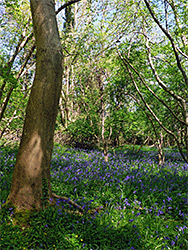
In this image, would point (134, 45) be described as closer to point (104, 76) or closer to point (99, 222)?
point (104, 76)

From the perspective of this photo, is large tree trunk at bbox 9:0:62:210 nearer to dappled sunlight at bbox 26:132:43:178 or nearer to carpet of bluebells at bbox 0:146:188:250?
dappled sunlight at bbox 26:132:43:178

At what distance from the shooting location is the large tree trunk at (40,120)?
2797 mm

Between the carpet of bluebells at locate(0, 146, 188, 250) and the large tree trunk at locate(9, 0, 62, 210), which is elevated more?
the large tree trunk at locate(9, 0, 62, 210)

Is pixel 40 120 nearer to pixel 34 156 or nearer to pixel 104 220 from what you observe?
pixel 34 156

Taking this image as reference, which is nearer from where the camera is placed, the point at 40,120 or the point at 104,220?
the point at 40,120

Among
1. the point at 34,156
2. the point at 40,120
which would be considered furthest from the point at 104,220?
the point at 40,120

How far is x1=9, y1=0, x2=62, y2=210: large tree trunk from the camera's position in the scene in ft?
9.18

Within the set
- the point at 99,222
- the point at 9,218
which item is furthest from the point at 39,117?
the point at 99,222

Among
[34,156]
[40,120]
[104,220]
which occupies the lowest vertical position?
[104,220]

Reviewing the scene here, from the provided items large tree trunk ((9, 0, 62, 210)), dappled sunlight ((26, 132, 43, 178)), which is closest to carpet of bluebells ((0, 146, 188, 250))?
large tree trunk ((9, 0, 62, 210))

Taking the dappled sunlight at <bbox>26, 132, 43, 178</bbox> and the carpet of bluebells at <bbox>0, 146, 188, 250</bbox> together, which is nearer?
the carpet of bluebells at <bbox>0, 146, 188, 250</bbox>

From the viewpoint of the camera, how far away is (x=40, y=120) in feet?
9.35

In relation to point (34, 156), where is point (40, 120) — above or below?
above

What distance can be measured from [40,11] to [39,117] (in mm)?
1546
